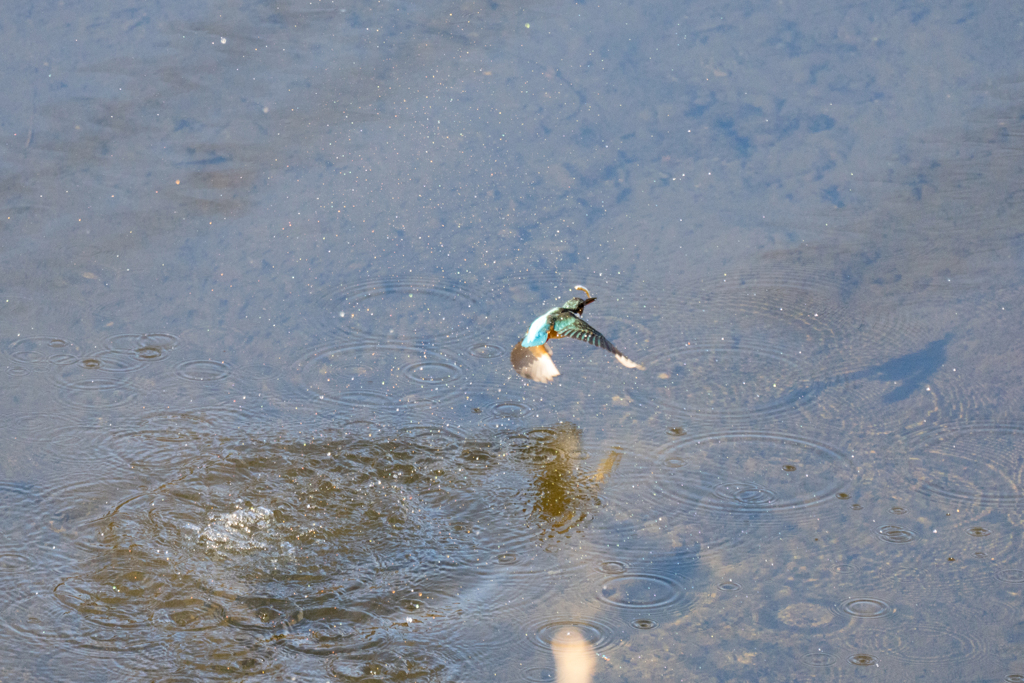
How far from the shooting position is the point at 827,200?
15.3ft

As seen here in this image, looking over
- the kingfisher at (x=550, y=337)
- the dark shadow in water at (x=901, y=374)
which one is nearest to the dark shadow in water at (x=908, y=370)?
the dark shadow in water at (x=901, y=374)

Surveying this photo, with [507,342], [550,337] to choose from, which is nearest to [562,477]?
[550,337]

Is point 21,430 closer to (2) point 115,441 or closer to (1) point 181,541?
(2) point 115,441

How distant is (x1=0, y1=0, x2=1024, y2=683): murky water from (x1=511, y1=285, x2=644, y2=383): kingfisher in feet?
0.70

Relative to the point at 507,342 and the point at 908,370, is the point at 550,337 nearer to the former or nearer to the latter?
the point at 507,342

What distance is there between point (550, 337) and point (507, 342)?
0.65 meters

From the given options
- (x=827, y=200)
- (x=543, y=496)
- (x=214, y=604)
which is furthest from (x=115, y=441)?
(x=827, y=200)

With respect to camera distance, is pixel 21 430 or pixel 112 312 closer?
pixel 21 430

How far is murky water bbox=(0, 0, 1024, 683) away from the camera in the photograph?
9.56 ft

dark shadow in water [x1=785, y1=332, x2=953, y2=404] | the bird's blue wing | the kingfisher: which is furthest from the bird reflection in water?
dark shadow in water [x1=785, y1=332, x2=953, y2=404]

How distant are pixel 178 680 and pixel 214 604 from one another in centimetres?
28

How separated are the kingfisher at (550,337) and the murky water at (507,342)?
0.21 meters

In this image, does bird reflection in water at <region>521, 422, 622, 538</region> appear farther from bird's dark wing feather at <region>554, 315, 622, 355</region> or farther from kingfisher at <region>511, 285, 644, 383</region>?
bird's dark wing feather at <region>554, 315, 622, 355</region>

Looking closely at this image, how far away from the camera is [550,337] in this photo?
3.43 meters
